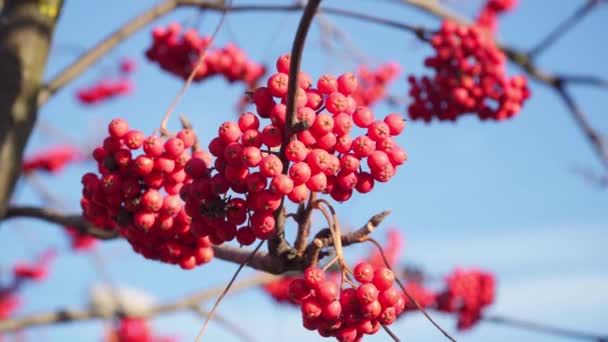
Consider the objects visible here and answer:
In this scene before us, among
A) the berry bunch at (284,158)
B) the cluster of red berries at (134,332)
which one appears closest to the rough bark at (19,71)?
the berry bunch at (284,158)

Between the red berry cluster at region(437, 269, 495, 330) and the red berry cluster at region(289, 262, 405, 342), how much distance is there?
4621 millimetres

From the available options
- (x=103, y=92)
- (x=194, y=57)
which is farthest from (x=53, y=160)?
(x=194, y=57)

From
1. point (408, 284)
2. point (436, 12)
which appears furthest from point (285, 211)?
point (408, 284)

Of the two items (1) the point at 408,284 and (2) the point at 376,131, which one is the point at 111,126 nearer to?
(2) the point at 376,131

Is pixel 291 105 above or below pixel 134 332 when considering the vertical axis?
above

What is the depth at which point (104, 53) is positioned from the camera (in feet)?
12.3

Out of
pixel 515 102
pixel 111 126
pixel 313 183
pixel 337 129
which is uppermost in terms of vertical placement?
pixel 515 102

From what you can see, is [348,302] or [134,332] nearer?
[348,302]

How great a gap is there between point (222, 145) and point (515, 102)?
Answer: 257 centimetres

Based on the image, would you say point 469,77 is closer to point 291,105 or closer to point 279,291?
point 291,105

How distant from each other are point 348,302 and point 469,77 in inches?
92.5

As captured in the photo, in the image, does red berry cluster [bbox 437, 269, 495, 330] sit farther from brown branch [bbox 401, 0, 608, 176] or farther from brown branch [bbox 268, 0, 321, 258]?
brown branch [bbox 268, 0, 321, 258]

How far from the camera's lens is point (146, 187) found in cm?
210

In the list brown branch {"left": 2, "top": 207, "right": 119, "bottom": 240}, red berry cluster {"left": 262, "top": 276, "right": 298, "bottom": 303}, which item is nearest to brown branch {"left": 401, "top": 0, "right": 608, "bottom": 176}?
brown branch {"left": 2, "top": 207, "right": 119, "bottom": 240}
